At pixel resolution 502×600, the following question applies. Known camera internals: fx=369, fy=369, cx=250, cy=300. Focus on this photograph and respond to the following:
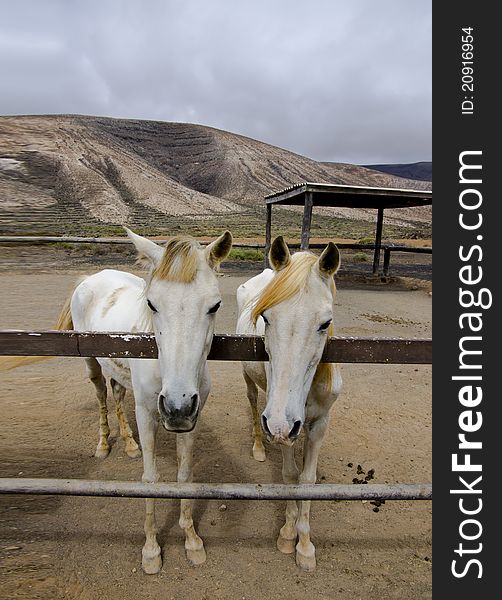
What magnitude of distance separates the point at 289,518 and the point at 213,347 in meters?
1.50

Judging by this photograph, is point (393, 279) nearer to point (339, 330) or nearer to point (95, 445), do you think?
point (339, 330)

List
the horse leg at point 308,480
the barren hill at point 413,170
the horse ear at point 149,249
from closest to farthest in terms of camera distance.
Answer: the horse ear at point 149,249, the horse leg at point 308,480, the barren hill at point 413,170

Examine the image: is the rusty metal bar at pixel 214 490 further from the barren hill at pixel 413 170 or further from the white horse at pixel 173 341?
the barren hill at pixel 413 170

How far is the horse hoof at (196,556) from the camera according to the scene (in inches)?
92.4

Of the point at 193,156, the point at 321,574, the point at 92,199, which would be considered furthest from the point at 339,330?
the point at 193,156

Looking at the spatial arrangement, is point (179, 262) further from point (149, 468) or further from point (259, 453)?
point (259, 453)

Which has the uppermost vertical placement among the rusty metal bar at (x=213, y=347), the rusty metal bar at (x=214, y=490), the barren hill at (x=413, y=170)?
the barren hill at (x=413, y=170)

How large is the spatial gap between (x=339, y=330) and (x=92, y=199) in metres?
45.7

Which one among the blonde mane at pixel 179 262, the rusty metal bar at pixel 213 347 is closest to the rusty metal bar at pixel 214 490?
the rusty metal bar at pixel 213 347

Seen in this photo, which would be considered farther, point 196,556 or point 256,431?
point 256,431

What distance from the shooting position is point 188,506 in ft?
7.93

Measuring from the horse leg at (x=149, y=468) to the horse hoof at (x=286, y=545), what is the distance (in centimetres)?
79

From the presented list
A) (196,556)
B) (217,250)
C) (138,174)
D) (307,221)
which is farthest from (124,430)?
(138,174)

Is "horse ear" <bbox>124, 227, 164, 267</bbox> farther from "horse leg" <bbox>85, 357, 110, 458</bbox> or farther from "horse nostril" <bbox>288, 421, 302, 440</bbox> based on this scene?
"horse leg" <bbox>85, 357, 110, 458</bbox>
